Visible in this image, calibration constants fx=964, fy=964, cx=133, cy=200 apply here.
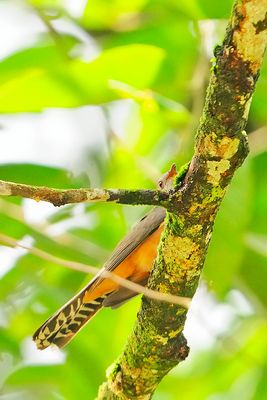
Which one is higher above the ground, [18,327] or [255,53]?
[18,327]

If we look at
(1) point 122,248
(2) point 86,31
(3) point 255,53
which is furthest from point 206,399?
(3) point 255,53

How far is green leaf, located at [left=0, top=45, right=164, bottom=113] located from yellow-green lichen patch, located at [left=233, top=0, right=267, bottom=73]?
209cm

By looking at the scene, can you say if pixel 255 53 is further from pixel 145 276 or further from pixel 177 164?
pixel 145 276

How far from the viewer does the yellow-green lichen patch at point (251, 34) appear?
2711 mm

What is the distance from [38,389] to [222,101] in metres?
4.30

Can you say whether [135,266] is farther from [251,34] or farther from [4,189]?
[251,34]

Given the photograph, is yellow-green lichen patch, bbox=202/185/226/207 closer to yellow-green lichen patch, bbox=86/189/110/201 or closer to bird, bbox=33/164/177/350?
yellow-green lichen patch, bbox=86/189/110/201

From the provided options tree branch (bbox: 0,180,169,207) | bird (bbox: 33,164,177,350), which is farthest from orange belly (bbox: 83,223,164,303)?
tree branch (bbox: 0,180,169,207)

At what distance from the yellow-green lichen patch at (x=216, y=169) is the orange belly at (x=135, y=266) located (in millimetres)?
2013

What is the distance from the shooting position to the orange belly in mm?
5316

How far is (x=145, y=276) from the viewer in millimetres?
5496

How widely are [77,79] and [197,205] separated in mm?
1810

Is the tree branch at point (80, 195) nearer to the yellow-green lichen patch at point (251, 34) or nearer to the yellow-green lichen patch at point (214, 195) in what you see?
the yellow-green lichen patch at point (214, 195)

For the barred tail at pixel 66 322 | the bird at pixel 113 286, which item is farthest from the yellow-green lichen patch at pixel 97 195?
the barred tail at pixel 66 322
